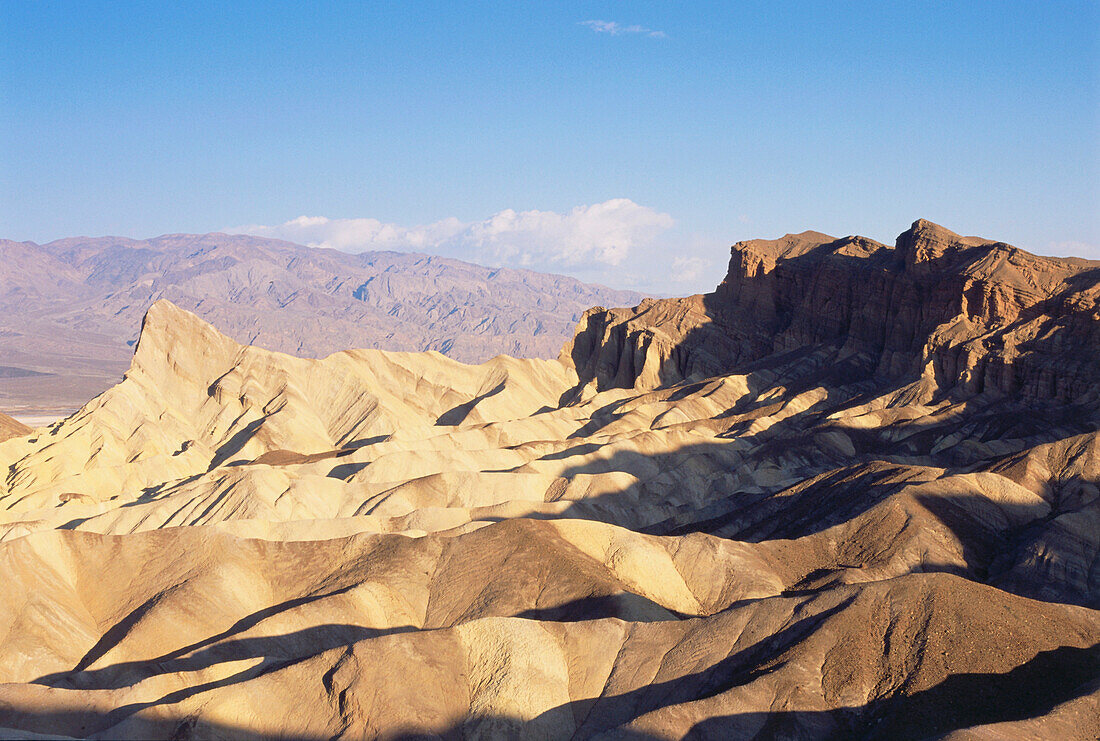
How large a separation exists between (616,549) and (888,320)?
2434 inches

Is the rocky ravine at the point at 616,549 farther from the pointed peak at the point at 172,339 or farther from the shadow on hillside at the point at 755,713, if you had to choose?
the pointed peak at the point at 172,339

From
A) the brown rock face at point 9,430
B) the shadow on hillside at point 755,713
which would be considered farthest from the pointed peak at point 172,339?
the shadow on hillside at point 755,713

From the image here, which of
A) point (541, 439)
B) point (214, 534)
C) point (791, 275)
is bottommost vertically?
point (541, 439)

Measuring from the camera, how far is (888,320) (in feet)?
307

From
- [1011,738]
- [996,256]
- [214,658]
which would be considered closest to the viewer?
[1011,738]

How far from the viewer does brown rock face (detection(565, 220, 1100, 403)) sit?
7125 centimetres

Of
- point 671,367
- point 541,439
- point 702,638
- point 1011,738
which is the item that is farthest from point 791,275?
point 1011,738

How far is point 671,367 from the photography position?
11156 centimetres

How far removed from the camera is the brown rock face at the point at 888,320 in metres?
71.2

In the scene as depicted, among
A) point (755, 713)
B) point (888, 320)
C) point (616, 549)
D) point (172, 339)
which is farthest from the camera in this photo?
point (172, 339)

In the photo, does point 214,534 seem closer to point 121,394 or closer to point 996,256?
point 121,394

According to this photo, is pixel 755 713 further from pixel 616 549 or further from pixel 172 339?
pixel 172 339

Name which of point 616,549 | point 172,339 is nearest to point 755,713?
point 616,549

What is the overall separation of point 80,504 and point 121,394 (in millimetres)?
28547
